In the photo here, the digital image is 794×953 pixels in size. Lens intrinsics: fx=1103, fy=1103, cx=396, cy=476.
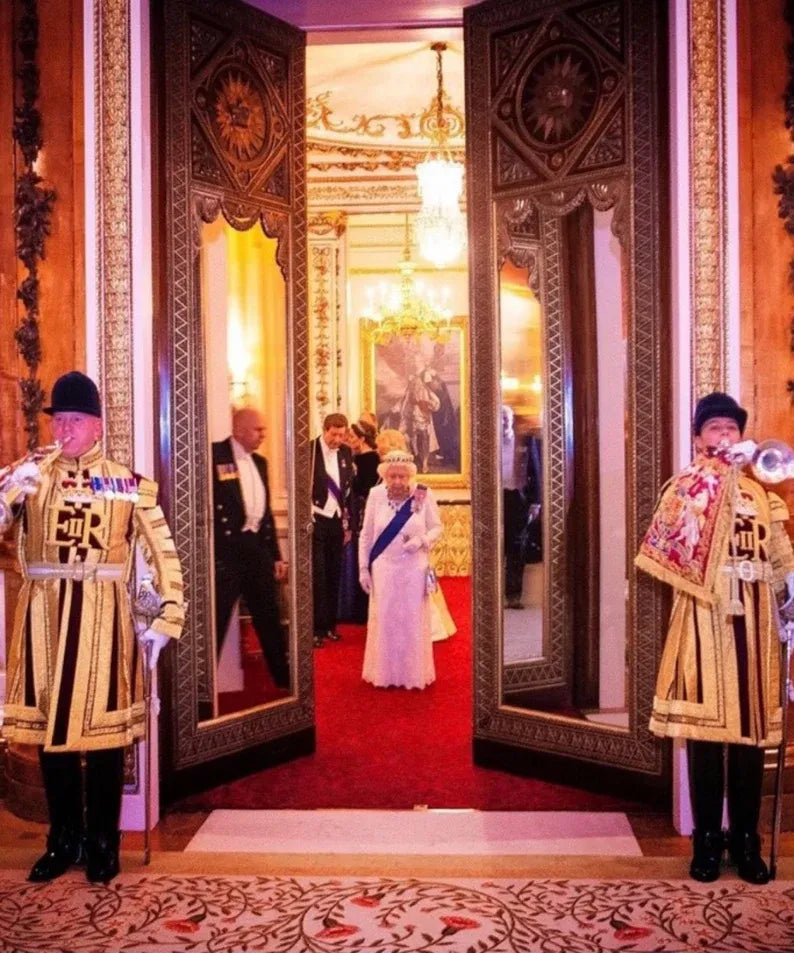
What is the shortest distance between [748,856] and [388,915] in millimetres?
1208

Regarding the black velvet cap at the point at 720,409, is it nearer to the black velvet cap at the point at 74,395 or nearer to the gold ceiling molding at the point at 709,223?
the gold ceiling molding at the point at 709,223

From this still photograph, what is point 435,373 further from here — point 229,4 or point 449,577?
point 229,4

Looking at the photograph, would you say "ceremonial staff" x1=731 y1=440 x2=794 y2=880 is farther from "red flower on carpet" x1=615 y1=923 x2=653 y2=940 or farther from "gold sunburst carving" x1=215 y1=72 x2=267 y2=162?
"gold sunburst carving" x1=215 y1=72 x2=267 y2=162

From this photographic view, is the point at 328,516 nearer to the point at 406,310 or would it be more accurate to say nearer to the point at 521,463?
the point at 521,463

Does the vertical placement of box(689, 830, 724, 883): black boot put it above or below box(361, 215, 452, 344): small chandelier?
below

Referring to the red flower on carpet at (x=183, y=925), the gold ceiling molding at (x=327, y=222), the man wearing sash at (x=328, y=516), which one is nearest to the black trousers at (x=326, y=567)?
the man wearing sash at (x=328, y=516)

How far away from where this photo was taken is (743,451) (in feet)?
11.6

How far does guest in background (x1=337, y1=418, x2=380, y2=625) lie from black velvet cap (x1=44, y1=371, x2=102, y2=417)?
15.8 feet

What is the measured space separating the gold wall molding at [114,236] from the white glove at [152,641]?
786 millimetres

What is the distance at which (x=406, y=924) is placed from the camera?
3.25 meters

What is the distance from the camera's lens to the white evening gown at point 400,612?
645 cm

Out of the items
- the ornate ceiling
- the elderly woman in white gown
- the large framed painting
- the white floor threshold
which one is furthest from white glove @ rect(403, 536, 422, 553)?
the large framed painting

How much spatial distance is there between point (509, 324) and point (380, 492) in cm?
199

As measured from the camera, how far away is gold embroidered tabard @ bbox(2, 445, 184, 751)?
3.63m
